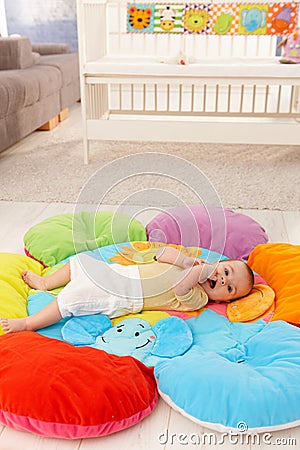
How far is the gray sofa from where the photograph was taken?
292cm

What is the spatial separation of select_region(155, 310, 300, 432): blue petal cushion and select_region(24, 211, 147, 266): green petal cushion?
61 centimetres

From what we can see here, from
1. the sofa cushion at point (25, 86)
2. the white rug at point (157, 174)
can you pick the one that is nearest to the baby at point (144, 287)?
the white rug at point (157, 174)

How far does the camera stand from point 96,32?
317cm

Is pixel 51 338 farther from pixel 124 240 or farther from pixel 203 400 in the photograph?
pixel 124 240

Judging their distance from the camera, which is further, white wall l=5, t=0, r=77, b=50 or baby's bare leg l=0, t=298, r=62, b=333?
white wall l=5, t=0, r=77, b=50

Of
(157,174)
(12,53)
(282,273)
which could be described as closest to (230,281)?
(282,273)

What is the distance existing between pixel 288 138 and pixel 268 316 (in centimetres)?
171

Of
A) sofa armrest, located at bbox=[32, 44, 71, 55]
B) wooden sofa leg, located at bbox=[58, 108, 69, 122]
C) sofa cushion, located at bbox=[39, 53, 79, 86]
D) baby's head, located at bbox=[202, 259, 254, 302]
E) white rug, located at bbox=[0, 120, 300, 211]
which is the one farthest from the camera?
sofa armrest, located at bbox=[32, 44, 71, 55]

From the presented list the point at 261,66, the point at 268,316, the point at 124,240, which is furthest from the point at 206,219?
the point at 261,66

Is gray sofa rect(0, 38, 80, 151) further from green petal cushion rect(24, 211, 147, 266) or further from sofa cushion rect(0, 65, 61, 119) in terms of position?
green petal cushion rect(24, 211, 147, 266)

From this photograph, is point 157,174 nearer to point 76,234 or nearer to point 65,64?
point 76,234

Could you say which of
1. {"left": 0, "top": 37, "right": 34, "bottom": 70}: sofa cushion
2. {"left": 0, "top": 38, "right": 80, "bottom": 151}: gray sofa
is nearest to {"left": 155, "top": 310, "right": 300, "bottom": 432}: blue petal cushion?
{"left": 0, "top": 38, "right": 80, "bottom": 151}: gray sofa

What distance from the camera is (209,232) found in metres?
1.81

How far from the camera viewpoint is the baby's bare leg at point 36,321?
130 centimetres
